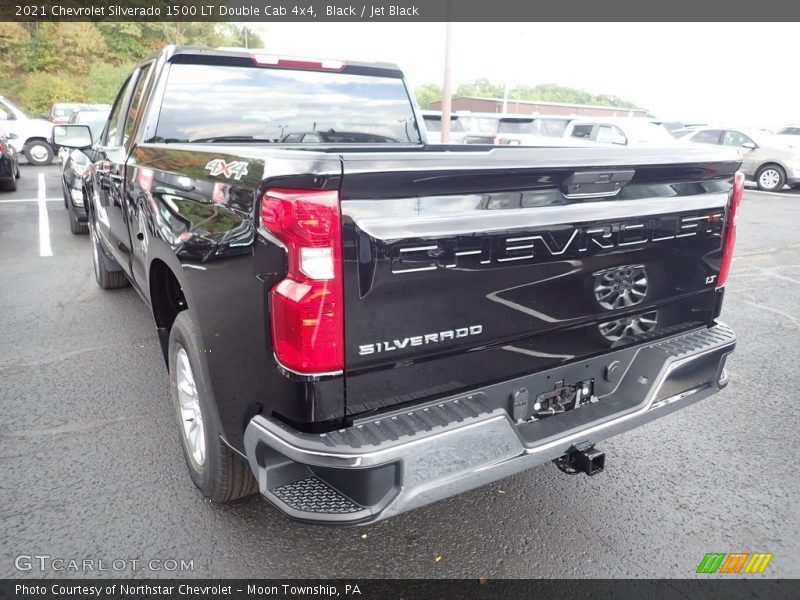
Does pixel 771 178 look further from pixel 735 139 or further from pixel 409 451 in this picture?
pixel 409 451

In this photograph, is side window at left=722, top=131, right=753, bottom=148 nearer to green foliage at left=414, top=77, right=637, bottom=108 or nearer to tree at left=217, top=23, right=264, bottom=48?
tree at left=217, top=23, right=264, bottom=48

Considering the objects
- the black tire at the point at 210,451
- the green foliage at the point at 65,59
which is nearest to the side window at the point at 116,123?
the black tire at the point at 210,451

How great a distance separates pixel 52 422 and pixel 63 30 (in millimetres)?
44969

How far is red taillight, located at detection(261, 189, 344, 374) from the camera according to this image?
1729 millimetres

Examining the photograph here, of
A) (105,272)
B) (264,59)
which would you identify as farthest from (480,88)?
(264,59)

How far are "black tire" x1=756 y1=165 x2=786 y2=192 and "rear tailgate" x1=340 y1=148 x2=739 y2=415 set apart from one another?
50.7 feet

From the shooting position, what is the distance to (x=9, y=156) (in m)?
11.6

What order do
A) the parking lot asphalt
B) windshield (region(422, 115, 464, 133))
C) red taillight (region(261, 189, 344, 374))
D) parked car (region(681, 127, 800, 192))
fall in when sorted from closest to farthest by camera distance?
1. red taillight (region(261, 189, 344, 374))
2. the parking lot asphalt
3. parked car (region(681, 127, 800, 192))
4. windshield (region(422, 115, 464, 133))

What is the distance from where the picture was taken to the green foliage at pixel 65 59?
3672 centimetres

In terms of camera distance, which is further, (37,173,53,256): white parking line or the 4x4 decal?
(37,173,53,256): white parking line

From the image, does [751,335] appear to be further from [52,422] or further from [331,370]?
[52,422]

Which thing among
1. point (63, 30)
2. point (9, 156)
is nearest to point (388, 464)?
point (9, 156)

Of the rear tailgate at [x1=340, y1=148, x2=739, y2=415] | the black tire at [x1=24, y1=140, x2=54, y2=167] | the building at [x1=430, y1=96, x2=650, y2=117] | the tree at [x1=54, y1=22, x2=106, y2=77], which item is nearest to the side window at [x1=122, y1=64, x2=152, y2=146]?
the rear tailgate at [x1=340, y1=148, x2=739, y2=415]

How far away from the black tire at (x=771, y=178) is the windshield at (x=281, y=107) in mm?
14643
